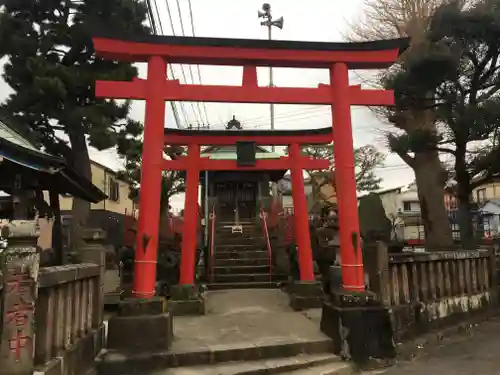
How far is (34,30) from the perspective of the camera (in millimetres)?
12516

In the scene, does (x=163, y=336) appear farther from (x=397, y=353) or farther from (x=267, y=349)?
(x=397, y=353)

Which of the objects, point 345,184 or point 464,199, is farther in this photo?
point 464,199

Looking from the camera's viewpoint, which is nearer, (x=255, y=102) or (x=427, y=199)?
(x=255, y=102)

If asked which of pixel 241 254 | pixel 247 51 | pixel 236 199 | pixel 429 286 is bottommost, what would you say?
pixel 429 286

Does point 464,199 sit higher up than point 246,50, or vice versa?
point 246,50

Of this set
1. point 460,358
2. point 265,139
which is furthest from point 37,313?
point 265,139

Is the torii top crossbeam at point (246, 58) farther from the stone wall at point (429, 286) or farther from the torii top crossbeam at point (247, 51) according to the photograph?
the stone wall at point (429, 286)

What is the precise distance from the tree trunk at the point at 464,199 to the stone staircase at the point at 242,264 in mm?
5227

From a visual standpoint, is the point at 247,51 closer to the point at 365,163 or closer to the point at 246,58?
the point at 246,58

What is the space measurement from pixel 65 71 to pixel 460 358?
11440 millimetres

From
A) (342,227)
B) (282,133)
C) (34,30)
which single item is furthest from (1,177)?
(34,30)

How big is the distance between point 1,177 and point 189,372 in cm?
331

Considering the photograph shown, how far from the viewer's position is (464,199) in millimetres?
11578

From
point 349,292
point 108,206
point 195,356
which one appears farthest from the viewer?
point 108,206
